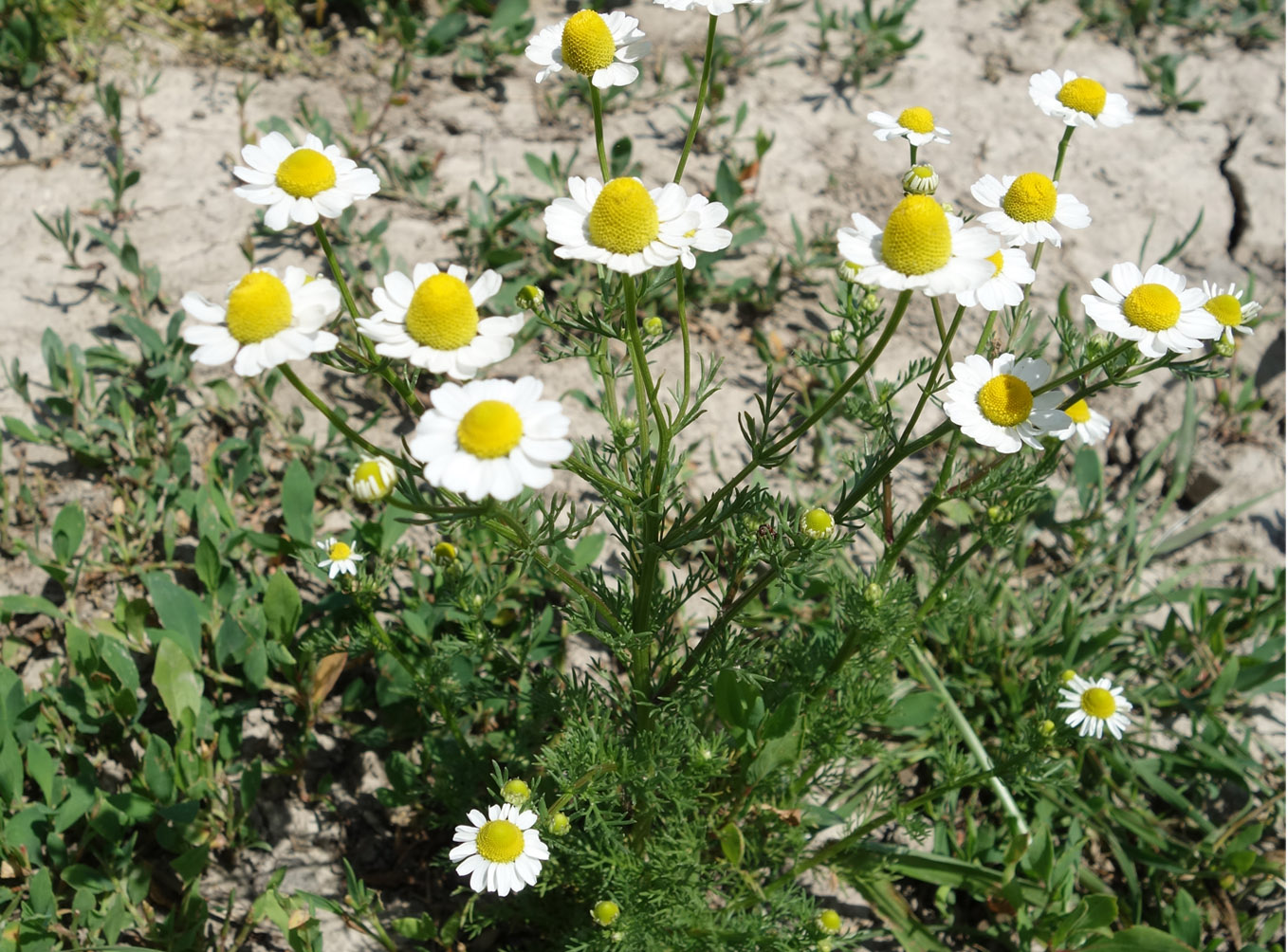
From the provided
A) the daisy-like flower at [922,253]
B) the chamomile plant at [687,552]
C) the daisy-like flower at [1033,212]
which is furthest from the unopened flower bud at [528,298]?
the daisy-like flower at [1033,212]

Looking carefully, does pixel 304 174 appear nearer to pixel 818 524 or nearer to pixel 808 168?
pixel 818 524

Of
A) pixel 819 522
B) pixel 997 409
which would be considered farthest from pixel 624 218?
pixel 997 409

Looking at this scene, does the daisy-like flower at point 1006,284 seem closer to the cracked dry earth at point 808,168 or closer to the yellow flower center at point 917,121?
the yellow flower center at point 917,121

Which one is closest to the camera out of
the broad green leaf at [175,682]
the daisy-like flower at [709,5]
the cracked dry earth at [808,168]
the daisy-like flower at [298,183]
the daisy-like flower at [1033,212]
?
the daisy-like flower at [298,183]

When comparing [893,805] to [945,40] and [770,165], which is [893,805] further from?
[945,40]

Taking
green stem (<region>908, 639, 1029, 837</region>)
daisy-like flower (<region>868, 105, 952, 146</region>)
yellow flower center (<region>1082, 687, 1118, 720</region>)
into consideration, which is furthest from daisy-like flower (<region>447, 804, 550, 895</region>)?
Result: daisy-like flower (<region>868, 105, 952, 146</region>)

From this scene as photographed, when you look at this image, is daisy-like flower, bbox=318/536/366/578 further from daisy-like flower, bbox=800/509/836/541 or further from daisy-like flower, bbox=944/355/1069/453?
daisy-like flower, bbox=944/355/1069/453
